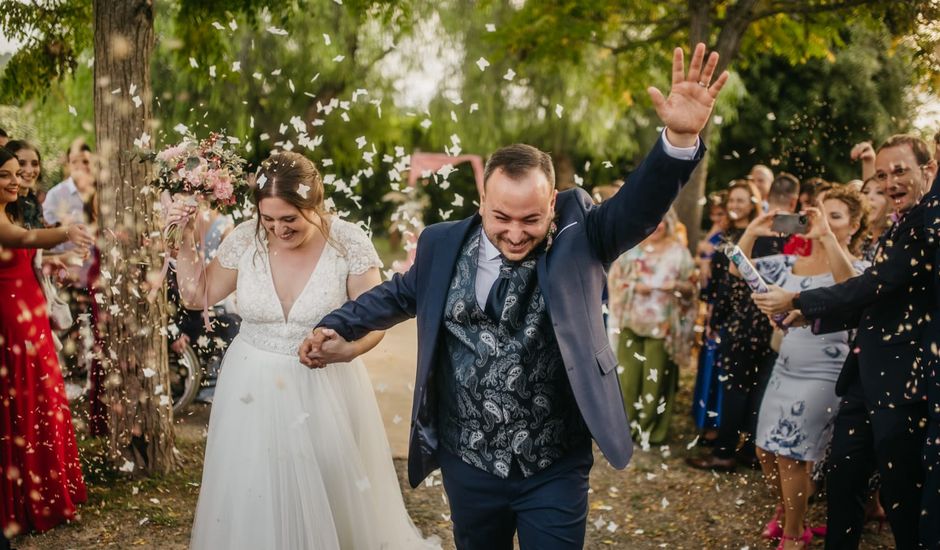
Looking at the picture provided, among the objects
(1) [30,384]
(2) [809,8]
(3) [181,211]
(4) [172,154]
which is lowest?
(1) [30,384]

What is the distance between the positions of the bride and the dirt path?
93 cm

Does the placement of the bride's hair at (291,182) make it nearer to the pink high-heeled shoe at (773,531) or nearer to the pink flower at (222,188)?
the pink flower at (222,188)

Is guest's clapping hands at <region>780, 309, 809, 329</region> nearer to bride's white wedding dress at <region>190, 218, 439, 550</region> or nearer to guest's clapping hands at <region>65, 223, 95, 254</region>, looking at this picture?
bride's white wedding dress at <region>190, 218, 439, 550</region>

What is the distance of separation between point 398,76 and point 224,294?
39.1ft

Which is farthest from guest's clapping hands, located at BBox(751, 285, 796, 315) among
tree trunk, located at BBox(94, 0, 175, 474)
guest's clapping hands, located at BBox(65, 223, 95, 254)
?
tree trunk, located at BBox(94, 0, 175, 474)

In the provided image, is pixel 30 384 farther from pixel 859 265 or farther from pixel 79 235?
pixel 859 265

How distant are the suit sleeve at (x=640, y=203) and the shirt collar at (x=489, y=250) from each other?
0.34 meters

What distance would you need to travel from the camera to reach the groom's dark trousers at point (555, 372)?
282 centimetres

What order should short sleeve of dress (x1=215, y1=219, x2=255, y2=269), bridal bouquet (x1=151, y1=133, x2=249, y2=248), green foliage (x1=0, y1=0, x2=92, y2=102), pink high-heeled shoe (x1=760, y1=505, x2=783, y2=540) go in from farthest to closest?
green foliage (x1=0, y1=0, x2=92, y2=102) → pink high-heeled shoe (x1=760, y1=505, x2=783, y2=540) → short sleeve of dress (x1=215, y1=219, x2=255, y2=269) → bridal bouquet (x1=151, y1=133, x2=249, y2=248)

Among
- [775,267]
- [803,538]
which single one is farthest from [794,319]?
[803,538]

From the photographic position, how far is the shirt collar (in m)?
3.04

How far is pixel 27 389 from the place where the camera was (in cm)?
460

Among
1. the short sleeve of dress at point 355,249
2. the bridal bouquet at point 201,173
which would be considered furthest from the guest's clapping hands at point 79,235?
the short sleeve of dress at point 355,249

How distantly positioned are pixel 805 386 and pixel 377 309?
8.83ft
